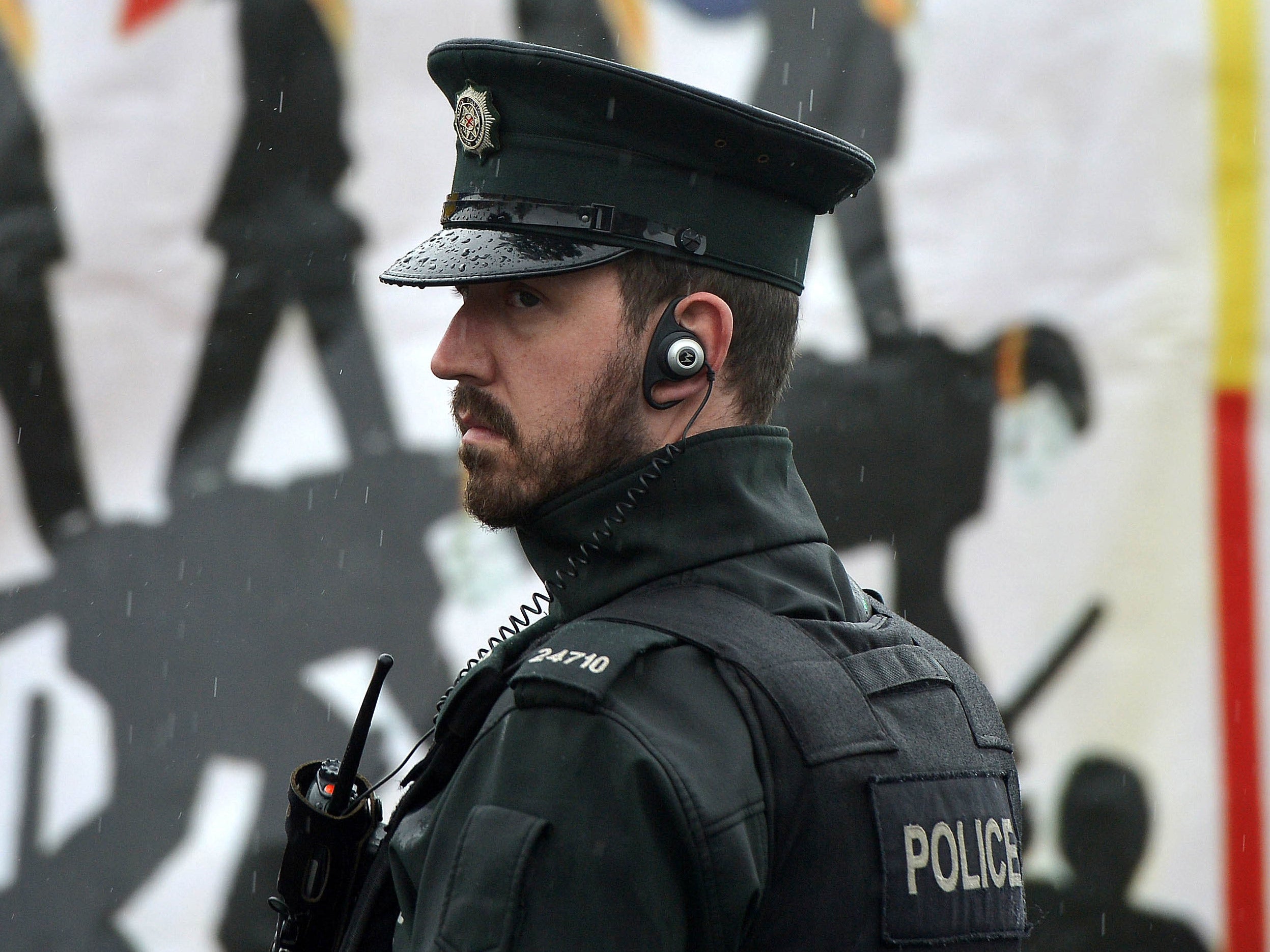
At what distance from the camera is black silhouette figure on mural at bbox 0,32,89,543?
258 cm

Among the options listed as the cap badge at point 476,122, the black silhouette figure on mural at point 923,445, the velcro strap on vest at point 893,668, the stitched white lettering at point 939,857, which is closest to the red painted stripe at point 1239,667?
the black silhouette figure on mural at point 923,445

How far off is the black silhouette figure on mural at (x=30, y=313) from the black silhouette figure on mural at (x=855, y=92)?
1.35 metres

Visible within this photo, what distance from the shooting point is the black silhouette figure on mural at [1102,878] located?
8.19ft

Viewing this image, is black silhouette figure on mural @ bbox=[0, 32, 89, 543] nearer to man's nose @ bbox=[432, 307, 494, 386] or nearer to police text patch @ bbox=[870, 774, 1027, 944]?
man's nose @ bbox=[432, 307, 494, 386]

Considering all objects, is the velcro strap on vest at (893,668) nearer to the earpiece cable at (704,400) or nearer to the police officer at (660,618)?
the police officer at (660,618)

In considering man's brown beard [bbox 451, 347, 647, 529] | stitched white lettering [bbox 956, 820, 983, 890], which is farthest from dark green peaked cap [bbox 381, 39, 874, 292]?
stitched white lettering [bbox 956, 820, 983, 890]

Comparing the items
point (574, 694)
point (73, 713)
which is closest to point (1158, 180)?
point (574, 694)

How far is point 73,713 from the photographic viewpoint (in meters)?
2.52

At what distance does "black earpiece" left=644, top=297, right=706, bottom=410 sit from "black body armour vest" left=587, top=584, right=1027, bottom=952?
6.8 inches

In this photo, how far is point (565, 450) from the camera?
113cm

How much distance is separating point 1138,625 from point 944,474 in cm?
46

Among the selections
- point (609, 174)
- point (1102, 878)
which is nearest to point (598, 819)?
point (609, 174)

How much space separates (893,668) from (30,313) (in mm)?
2102

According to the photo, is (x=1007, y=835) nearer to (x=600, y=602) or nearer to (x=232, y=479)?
(x=600, y=602)
